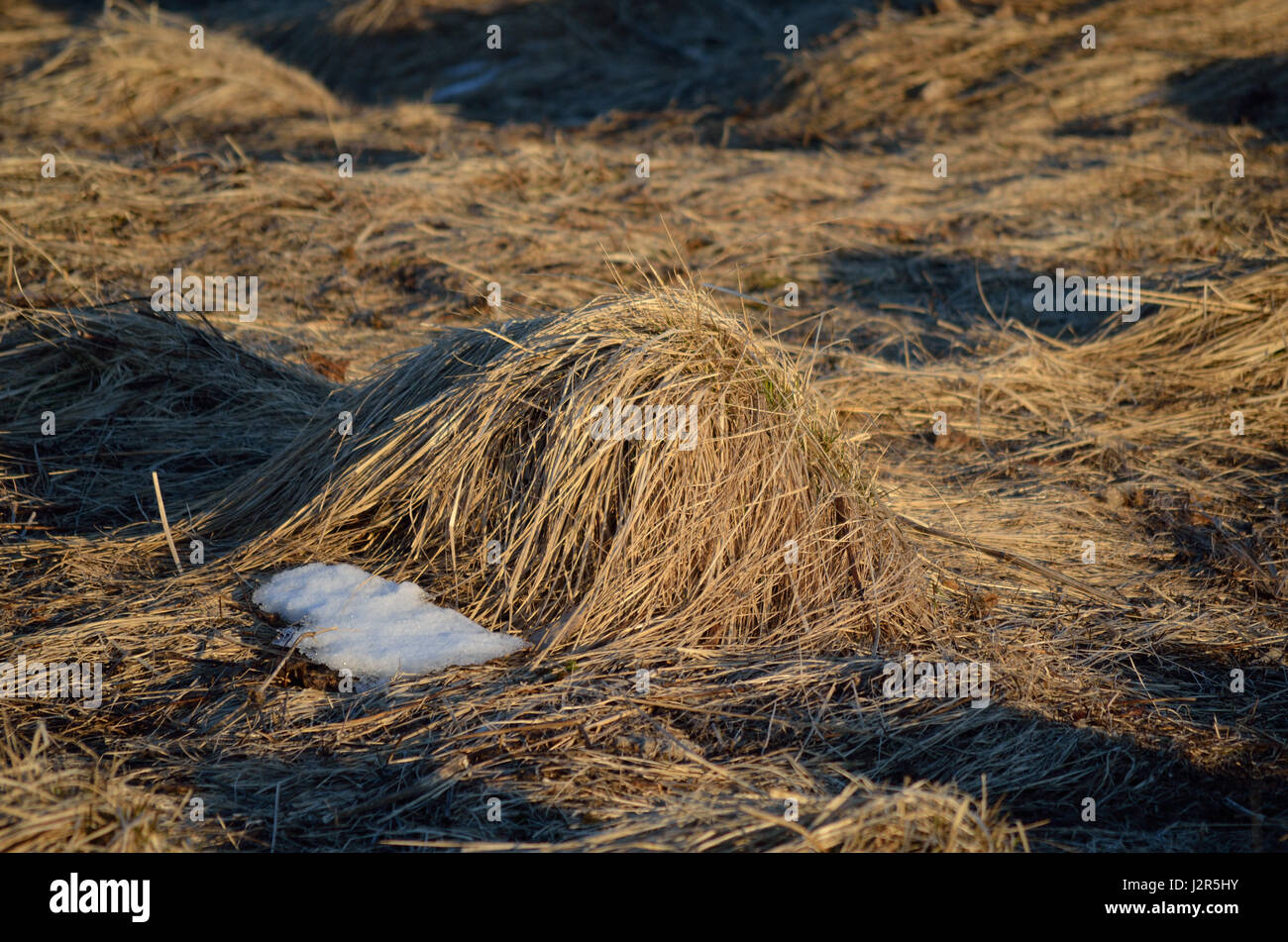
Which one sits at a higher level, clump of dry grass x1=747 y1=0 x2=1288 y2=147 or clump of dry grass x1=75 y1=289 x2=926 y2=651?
clump of dry grass x1=747 y1=0 x2=1288 y2=147

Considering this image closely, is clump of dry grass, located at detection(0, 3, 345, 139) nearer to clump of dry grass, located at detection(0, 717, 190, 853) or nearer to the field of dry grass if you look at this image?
the field of dry grass

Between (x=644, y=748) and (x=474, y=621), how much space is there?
662 mm

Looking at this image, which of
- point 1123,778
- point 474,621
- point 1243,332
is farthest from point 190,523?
point 1243,332

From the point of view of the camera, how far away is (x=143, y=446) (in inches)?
141

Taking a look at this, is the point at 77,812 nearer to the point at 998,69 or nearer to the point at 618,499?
the point at 618,499

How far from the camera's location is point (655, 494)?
2668mm

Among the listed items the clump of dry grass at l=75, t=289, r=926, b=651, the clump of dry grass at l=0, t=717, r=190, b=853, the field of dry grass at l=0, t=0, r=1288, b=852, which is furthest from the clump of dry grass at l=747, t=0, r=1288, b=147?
the clump of dry grass at l=0, t=717, r=190, b=853

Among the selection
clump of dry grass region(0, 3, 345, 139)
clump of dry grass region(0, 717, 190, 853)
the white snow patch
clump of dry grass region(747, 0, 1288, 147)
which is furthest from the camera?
clump of dry grass region(747, 0, 1288, 147)

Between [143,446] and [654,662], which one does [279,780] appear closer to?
[654,662]

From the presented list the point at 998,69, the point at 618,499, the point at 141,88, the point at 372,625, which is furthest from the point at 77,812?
the point at 998,69

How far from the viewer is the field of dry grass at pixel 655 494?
209 centimetres

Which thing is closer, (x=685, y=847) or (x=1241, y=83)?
(x=685, y=847)

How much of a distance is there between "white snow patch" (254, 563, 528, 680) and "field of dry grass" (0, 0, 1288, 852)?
Answer: 70mm

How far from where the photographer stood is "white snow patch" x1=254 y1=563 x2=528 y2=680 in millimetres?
2428
